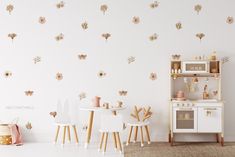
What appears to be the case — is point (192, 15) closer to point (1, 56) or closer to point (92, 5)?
point (92, 5)

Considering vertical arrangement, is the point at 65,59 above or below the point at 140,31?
below

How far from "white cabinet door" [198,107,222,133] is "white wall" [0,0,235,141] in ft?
1.44

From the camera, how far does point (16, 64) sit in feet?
22.6

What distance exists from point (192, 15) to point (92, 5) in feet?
5.46

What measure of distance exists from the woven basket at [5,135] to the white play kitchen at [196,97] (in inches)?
103

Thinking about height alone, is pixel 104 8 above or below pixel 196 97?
above

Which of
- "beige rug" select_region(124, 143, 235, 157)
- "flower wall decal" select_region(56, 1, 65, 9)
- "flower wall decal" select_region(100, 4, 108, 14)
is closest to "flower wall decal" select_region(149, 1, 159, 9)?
"flower wall decal" select_region(100, 4, 108, 14)

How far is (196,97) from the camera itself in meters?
6.84

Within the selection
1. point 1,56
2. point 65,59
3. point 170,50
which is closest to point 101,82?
point 65,59

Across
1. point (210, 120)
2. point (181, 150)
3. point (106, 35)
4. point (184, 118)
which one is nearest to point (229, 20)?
point (210, 120)

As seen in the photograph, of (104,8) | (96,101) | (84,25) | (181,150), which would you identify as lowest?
(181,150)

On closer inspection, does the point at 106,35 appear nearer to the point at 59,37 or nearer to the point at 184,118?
the point at 59,37

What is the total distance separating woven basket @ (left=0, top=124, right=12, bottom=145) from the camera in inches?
262

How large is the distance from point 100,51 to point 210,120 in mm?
2104
